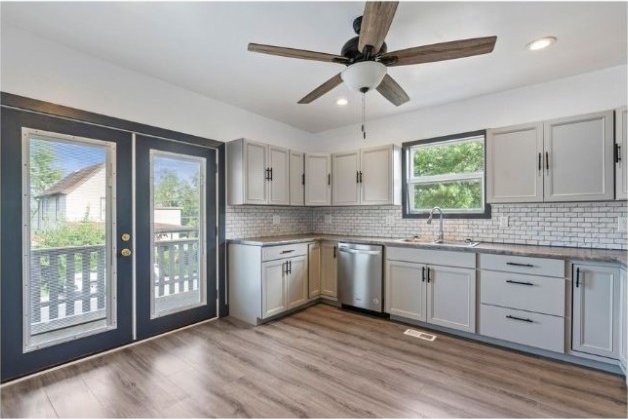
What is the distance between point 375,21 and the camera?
4.93 feet

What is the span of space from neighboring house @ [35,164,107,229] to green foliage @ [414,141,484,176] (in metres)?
3.55

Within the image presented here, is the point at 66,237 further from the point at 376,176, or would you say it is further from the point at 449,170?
the point at 449,170

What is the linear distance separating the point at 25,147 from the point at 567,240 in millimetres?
4788

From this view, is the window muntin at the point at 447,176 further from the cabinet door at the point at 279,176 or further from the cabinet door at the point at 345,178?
the cabinet door at the point at 279,176

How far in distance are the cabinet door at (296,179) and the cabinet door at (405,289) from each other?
154cm

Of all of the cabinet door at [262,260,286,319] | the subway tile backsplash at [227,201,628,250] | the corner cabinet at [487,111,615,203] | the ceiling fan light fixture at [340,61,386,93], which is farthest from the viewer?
the cabinet door at [262,260,286,319]

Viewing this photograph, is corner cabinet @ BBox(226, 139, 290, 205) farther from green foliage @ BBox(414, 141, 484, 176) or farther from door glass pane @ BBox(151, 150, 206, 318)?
green foliage @ BBox(414, 141, 484, 176)

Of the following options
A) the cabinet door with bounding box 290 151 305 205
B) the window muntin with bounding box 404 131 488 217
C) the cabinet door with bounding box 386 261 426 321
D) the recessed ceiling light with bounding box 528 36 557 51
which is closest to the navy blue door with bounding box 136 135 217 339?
the cabinet door with bounding box 290 151 305 205

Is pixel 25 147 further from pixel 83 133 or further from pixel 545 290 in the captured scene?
pixel 545 290

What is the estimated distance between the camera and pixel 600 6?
1.90 metres

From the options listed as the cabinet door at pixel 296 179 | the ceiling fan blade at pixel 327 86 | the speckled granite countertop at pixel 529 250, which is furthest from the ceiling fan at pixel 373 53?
the cabinet door at pixel 296 179

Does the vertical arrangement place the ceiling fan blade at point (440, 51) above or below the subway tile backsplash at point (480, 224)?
above

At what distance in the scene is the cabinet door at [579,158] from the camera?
2488 millimetres

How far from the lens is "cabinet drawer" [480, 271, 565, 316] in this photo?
2.45 m
